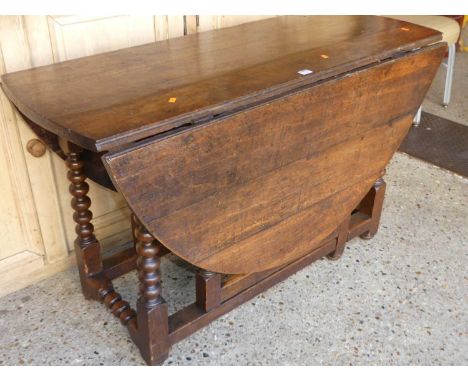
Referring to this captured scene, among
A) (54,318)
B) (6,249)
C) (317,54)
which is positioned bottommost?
(54,318)

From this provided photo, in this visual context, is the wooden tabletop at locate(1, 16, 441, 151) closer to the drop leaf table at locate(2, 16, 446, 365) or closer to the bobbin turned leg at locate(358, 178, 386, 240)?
the drop leaf table at locate(2, 16, 446, 365)

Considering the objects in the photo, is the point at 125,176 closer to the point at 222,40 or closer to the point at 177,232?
the point at 177,232

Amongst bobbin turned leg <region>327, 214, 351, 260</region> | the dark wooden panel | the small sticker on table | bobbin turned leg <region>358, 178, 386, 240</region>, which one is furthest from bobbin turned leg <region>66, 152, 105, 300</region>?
bobbin turned leg <region>358, 178, 386, 240</region>

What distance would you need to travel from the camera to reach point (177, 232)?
142 cm

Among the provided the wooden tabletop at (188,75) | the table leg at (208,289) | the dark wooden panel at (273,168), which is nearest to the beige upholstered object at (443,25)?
the wooden tabletop at (188,75)

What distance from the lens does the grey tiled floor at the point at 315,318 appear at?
1.71 m

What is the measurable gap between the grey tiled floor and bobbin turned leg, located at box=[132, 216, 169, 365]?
0.07 m

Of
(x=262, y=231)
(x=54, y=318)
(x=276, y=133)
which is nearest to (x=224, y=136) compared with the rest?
(x=276, y=133)

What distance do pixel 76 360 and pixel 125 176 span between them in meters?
0.72

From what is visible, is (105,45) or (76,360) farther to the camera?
(105,45)

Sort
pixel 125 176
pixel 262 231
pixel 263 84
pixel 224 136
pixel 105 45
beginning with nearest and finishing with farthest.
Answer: pixel 125 176
pixel 224 136
pixel 263 84
pixel 262 231
pixel 105 45

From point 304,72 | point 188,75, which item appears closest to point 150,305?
point 188,75

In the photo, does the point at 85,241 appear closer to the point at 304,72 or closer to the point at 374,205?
the point at 304,72

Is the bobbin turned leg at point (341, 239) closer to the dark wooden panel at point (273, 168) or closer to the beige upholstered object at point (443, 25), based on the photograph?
the dark wooden panel at point (273, 168)
